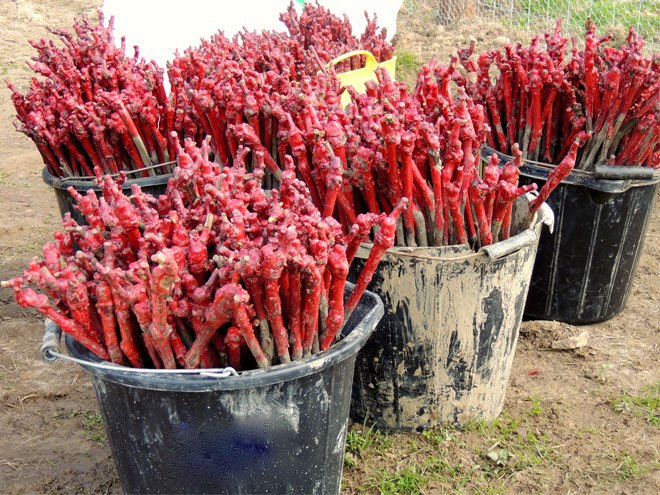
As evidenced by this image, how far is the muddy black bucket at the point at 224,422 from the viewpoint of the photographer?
1.63 m

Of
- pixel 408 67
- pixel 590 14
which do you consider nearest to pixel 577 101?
pixel 408 67

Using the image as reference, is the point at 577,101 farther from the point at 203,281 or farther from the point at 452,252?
the point at 203,281

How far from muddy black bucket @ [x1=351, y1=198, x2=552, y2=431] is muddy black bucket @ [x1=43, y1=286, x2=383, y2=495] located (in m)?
0.43

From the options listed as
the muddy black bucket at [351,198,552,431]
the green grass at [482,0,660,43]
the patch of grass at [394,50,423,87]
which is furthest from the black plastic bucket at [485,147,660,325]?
the green grass at [482,0,660,43]

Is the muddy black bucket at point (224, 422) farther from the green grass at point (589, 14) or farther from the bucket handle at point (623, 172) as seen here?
the green grass at point (589, 14)

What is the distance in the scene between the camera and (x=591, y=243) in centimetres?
306

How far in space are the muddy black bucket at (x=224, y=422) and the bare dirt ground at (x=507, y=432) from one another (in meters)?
0.62

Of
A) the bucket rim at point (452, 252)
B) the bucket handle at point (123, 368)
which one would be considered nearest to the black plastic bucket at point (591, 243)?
the bucket rim at point (452, 252)

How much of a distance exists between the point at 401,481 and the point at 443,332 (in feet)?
1.65

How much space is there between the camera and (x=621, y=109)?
9.22 feet

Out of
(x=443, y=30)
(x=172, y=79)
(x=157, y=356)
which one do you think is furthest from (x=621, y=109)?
(x=443, y=30)

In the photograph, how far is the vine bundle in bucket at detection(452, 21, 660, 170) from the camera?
277 cm

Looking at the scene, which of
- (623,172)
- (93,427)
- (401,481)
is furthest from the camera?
(623,172)

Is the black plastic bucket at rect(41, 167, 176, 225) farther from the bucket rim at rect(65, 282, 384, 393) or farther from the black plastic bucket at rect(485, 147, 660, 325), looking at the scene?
the black plastic bucket at rect(485, 147, 660, 325)
